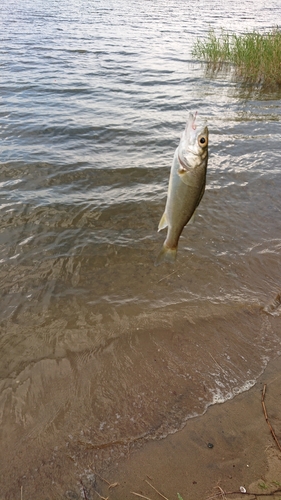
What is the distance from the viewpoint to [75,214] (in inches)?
263

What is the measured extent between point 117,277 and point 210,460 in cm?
270

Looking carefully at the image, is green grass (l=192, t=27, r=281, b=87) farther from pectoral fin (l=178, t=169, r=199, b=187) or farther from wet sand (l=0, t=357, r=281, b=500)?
wet sand (l=0, t=357, r=281, b=500)

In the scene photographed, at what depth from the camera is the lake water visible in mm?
3568

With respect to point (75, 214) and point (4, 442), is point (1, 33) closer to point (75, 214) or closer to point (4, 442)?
point (75, 214)

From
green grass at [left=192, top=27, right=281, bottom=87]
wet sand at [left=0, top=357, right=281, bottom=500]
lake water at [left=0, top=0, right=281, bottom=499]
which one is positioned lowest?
wet sand at [left=0, top=357, right=281, bottom=500]

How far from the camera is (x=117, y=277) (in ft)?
17.5

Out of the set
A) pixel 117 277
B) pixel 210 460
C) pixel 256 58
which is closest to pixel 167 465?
pixel 210 460

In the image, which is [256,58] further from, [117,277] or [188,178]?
[188,178]

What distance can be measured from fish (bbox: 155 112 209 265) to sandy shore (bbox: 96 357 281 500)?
180 centimetres

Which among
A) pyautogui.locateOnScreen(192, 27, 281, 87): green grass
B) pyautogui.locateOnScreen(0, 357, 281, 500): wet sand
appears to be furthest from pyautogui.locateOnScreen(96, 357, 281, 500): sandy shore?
pyautogui.locateOnScreen(192, 27, 281, 87): green grass

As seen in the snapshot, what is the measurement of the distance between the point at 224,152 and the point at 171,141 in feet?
4.45

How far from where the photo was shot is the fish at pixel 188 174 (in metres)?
2.94

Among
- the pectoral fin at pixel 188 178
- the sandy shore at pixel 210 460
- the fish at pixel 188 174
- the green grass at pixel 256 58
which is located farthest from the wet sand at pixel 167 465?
the green grass at pixel 256 58

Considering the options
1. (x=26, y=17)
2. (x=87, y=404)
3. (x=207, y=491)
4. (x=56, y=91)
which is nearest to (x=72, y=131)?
(x=56, y=91)
